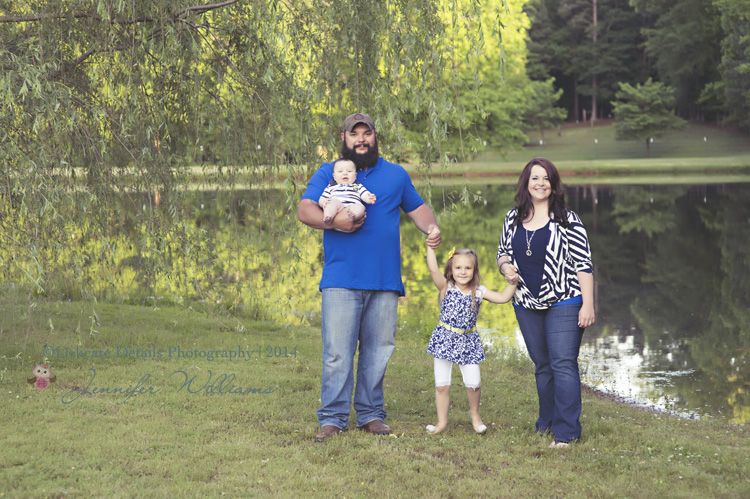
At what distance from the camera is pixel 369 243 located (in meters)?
4.52

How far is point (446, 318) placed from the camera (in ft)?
15.7

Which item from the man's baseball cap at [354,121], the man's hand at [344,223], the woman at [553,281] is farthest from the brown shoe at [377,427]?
the man's baseball cap at [354,121]

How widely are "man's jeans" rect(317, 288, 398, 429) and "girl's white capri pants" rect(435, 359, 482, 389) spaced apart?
0.34m

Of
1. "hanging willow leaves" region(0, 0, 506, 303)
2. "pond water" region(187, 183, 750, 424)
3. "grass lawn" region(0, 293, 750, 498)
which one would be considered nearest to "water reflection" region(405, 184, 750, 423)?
"pond water" region(187, 183, 750, 424)

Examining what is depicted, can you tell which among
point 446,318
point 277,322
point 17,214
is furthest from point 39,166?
point 277,322

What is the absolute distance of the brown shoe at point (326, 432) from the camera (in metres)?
4.56

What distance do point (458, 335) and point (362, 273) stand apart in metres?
0.76

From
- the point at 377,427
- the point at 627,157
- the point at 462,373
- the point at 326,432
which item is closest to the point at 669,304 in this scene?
the point at 462,373

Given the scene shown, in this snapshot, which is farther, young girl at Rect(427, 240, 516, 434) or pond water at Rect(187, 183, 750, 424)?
pond water at Rect(187, 183, 750, 424)

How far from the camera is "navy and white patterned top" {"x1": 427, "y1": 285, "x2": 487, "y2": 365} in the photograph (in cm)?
472

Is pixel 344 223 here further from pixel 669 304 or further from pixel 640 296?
pixel 640 296

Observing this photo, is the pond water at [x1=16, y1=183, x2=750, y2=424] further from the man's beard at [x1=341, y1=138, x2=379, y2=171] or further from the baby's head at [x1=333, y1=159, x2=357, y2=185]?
the baby's head at [x1=333, y1=159, x2=357, y2=185]

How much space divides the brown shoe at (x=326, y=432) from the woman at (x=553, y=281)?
134cm

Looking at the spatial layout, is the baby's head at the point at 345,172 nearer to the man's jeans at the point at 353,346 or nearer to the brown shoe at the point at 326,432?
the man's jeans at the point at 353,346
